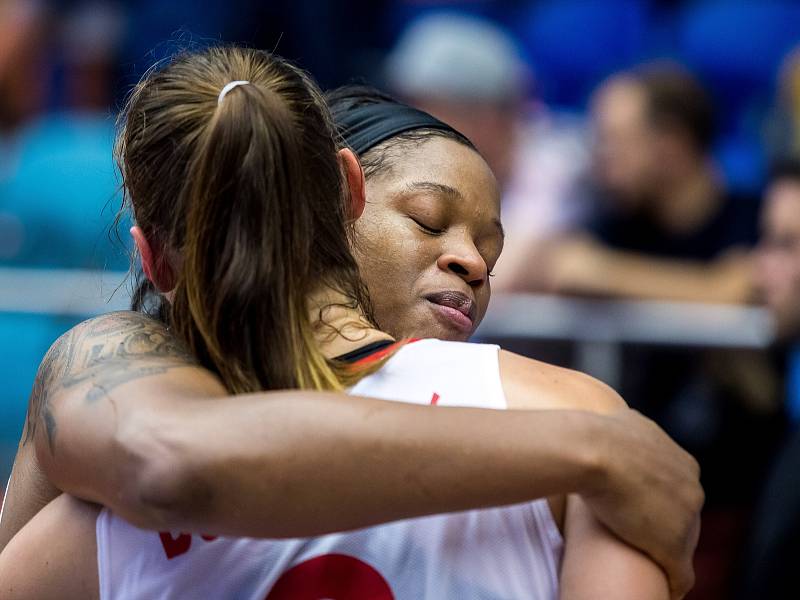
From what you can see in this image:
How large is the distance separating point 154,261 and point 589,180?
3.58 meters

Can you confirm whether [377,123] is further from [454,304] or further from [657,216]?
[657,216]

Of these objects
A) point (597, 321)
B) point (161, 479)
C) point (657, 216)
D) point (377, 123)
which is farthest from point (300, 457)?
point (657, 216)

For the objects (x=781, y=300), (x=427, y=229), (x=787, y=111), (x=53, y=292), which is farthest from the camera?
(x=787, y=111)

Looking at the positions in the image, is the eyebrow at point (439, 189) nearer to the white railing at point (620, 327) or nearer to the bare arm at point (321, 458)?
the bare arm at point (321, 458)

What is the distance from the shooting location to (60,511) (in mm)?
1514

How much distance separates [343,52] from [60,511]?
15.5ft

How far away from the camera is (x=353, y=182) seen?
171 centimetres

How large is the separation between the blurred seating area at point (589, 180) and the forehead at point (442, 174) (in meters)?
1.29

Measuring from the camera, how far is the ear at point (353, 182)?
1694mm

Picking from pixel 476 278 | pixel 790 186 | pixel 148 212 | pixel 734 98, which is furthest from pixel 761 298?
pixel 148 212

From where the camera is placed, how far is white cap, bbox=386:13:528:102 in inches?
190

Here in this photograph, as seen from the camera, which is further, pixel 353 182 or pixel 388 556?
pixel 353 182

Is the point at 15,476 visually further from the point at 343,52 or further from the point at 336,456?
the point at 343,52

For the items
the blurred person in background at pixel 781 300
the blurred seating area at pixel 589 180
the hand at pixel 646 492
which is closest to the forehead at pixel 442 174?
the hand at pixel 646 492
